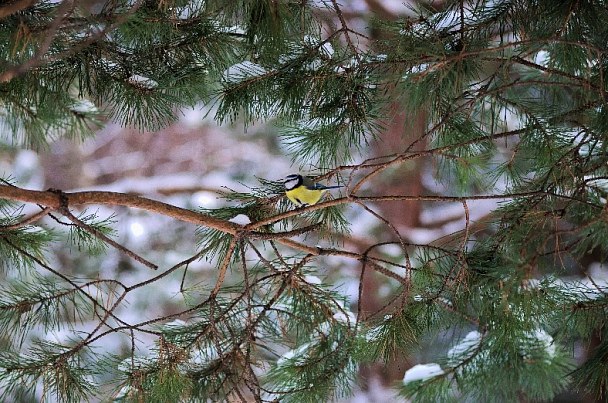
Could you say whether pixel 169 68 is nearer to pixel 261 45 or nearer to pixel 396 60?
pixel 261 45

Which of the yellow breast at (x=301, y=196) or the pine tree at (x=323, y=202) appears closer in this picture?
the pine tree at (x=323, y=202)

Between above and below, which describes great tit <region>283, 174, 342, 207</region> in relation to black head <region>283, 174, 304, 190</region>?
below

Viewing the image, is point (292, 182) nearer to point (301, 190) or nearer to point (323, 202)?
point (301, 190)

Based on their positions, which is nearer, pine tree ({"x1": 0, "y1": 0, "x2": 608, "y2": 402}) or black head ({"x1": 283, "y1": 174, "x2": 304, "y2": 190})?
pine tree ({"x1": 0, "y1": 0, "x2": 608, "y2": 402})

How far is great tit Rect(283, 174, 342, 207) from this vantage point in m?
1.03

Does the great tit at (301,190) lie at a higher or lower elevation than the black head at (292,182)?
lower

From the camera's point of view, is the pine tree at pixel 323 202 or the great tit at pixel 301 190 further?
the great tit at pixel 301 190

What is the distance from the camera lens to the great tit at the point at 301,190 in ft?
3.38

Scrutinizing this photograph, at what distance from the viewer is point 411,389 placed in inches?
45.8

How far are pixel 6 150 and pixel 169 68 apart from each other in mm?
2376

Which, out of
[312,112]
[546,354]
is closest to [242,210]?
[312,112]

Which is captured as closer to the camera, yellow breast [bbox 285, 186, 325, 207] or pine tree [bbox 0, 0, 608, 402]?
pine tree [bbox 0, 0, 608, 402]

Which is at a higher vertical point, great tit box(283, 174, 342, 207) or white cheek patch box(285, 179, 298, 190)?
white cheek patch box(285, 179, 298, 190)

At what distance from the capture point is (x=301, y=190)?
1036mm
